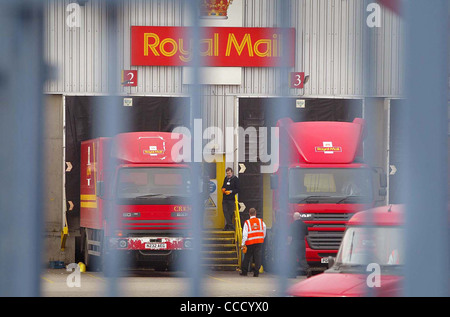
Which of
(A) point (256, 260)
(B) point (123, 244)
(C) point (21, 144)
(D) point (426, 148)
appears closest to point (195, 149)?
(B) point (123, 244)

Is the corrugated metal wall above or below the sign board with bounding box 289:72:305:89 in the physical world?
above

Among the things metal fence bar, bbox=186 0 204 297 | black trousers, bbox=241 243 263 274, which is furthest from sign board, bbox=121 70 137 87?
black trousers, bbox=241 243 263 274

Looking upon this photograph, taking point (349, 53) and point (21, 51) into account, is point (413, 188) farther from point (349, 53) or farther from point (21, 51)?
point (21, 51)

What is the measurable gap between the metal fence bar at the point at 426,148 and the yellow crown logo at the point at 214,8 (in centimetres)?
50

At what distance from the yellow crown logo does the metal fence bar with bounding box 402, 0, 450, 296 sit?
502 millimetres

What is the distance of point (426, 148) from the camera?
2.64 metres

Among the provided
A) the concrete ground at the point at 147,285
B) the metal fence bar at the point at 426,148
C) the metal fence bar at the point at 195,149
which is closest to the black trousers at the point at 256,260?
the concrete ground at the point at 147,285

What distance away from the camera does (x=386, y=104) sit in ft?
8.52

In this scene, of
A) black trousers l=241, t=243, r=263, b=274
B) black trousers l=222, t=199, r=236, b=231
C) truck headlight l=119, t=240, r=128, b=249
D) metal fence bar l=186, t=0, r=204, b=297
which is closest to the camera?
metal fence bar l=186, t=0, r=204, b=297

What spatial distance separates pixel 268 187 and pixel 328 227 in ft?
40.2

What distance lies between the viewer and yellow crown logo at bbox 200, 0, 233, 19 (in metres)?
2.58

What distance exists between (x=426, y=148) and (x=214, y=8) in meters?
0.71

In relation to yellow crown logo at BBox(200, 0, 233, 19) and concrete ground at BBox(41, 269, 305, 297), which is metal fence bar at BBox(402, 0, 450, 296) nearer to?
concrete ground at BBox(41, 269, 305, 297)
